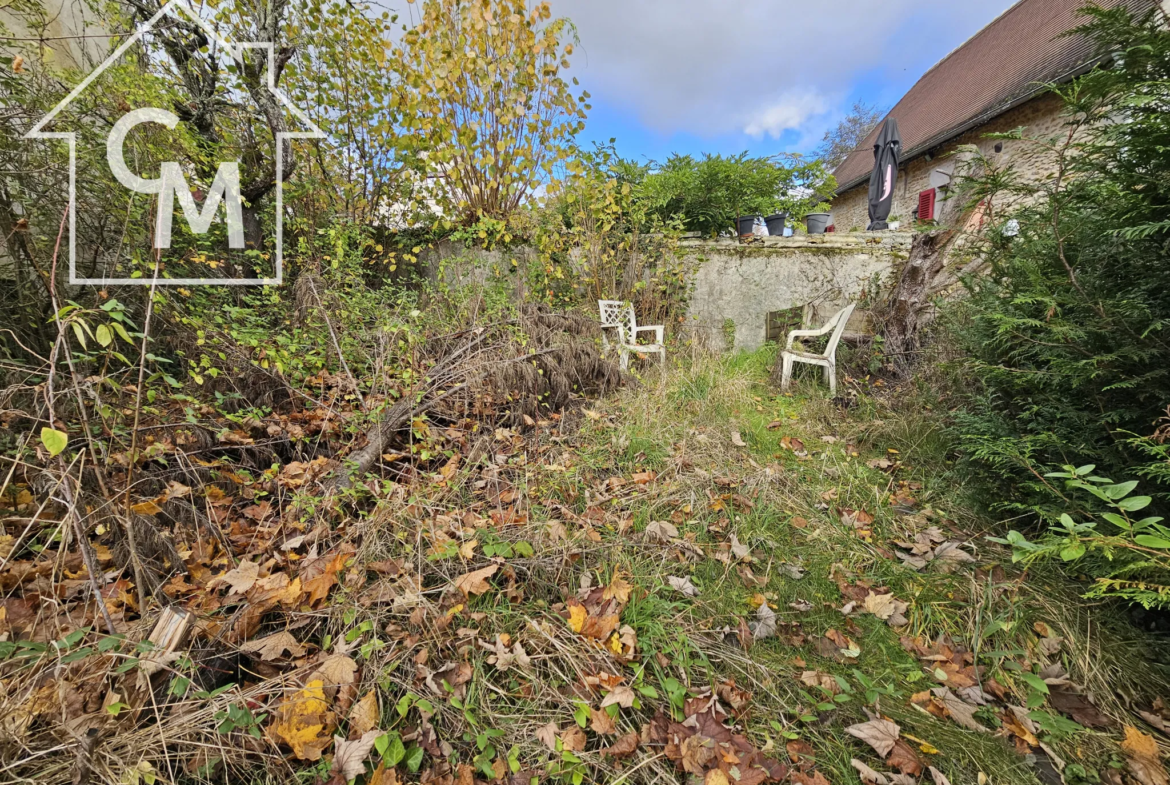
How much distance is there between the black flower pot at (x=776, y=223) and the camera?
234 inches

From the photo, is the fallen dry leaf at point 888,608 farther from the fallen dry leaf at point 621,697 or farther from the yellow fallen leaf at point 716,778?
the fallen dry leaf at point 621,697

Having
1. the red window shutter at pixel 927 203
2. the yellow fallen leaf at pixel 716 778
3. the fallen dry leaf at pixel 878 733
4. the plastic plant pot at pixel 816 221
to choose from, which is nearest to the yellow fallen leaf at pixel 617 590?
the yellow fallen leaf at pixel 716 778

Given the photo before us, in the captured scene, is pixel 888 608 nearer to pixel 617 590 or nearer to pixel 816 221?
pixel 617 590

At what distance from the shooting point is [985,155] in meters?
8.98

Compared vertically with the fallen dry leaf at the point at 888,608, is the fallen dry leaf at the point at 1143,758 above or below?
below

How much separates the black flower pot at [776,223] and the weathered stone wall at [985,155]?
1.49 meters

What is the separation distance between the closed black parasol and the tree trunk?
10.8 feet

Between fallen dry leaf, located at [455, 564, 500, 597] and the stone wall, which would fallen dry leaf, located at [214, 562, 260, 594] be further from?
the stone wall

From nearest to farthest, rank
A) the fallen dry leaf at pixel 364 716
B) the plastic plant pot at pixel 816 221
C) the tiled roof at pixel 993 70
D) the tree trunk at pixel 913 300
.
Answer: the fallen dry leaf at pixel 364 716
the tree trunk at pixel 913 300
the plastic plant pot at pixel 816 221
the tiled roof at pixel 993 70

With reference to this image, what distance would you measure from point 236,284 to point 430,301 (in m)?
1.53

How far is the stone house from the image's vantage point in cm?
762

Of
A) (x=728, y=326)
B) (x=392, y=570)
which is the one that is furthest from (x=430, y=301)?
(x=728, y=326)

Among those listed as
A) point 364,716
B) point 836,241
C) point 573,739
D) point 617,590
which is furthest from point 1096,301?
point 836,241

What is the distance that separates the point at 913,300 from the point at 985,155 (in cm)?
853
